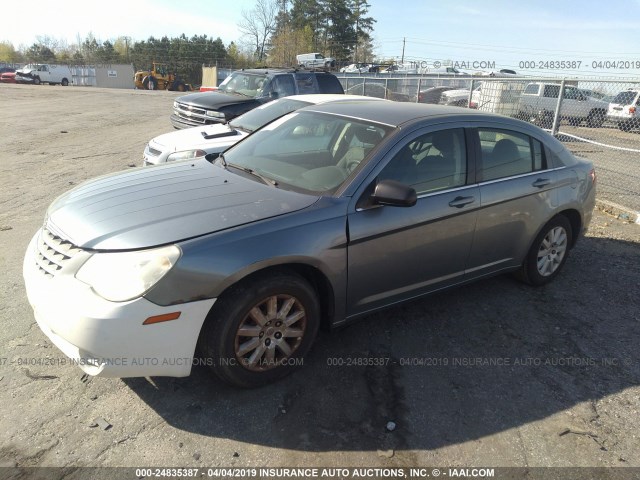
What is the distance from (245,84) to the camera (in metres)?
11.1

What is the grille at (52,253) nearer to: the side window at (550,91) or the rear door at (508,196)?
the rear door at (508,196)

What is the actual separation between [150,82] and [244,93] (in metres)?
37.6

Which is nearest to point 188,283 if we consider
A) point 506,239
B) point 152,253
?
point 152,253

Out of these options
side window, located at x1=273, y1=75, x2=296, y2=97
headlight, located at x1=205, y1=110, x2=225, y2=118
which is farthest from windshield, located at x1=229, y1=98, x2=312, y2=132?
side window, located at x1=273, y1=75, x2=296, y2=97

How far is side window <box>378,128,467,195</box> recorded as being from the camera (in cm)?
331

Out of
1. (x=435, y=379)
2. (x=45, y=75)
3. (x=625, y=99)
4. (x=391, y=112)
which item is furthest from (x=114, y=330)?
(x=45, y=75)

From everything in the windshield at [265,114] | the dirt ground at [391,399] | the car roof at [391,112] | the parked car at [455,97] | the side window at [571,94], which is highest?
the side window at [571,94]

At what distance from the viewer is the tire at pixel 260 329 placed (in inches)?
103

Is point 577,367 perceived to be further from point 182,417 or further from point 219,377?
point 182,417

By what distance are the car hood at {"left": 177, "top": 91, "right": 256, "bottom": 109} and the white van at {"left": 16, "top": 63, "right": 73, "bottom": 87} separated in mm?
43465

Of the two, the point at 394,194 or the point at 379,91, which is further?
the point at 379,91

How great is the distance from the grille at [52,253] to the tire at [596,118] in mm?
15931

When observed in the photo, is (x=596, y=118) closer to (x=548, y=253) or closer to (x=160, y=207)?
(x=548, y=253)

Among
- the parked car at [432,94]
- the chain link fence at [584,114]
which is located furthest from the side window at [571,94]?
the parked car at [432,94]
